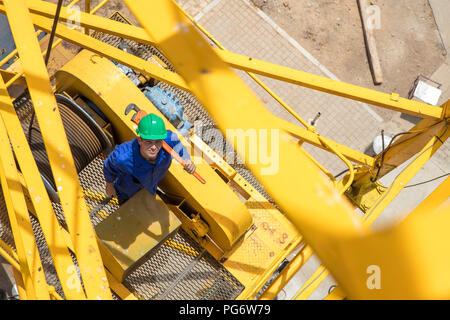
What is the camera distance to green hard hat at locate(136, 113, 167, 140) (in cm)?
414

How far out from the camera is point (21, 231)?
3.79m

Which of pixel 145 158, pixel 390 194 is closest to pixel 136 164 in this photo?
pixel 145 158

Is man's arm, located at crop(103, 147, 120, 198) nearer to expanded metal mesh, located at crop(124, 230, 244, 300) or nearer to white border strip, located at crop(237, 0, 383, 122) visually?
expanded metal mesh, located at crop(124, 230, 244, 300)

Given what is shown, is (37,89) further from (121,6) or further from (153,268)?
(121,6)

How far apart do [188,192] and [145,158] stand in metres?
0.90

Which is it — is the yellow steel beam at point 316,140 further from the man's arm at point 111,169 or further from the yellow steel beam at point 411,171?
the man's arm at point 111,169

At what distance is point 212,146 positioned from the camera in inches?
258

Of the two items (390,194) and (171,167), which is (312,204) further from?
(171,167)

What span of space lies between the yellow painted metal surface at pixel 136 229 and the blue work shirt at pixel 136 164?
218 mm

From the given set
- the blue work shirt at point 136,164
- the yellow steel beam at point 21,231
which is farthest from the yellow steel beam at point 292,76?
the yellow steel beam at point 21,231

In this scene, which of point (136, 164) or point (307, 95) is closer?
point (136, 164)
